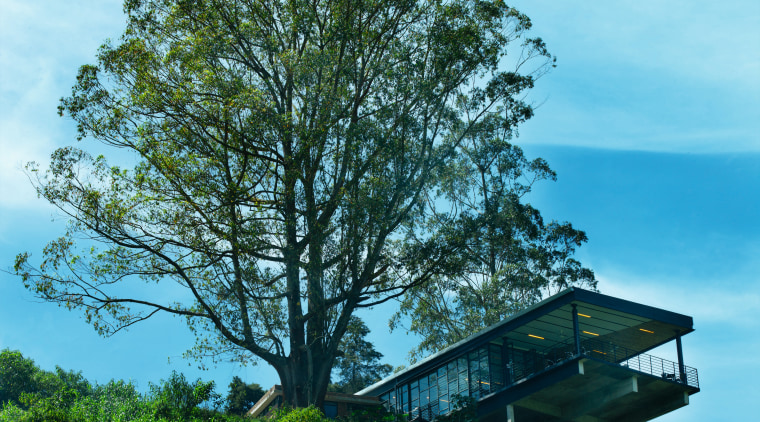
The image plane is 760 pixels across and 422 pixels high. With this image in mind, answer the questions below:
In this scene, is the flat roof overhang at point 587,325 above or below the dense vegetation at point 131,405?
above

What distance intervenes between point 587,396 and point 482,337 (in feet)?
13.5

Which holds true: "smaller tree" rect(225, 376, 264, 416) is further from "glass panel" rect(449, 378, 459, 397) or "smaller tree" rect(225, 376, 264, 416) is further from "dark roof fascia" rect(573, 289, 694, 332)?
"dark roof fascia" rect(573, 289, 694, 332)

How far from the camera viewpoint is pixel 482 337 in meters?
24.4

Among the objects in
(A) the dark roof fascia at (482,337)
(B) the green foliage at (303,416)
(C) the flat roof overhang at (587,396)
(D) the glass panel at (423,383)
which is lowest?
(B) the green foliage at (303,416)

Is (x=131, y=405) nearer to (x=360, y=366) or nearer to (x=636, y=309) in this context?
(x=636, y=309)

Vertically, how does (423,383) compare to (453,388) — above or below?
above

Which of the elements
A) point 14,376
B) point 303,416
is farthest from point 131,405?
point 14,376

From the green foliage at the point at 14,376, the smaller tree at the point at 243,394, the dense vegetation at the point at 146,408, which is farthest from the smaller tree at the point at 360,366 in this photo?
the dense vegetation at the point at 146,408

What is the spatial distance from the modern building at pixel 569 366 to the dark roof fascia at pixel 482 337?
3cm

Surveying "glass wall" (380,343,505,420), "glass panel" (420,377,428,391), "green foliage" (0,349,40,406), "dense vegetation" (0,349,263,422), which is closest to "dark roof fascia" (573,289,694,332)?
"glass wall" (380,343,505,420)

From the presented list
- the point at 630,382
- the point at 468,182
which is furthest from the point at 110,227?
the point at 468,182

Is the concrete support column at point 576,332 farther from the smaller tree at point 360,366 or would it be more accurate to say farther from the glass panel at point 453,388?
the smaller tree at point 360,366

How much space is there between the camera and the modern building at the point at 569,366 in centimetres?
2208

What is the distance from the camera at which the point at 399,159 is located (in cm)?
2236
